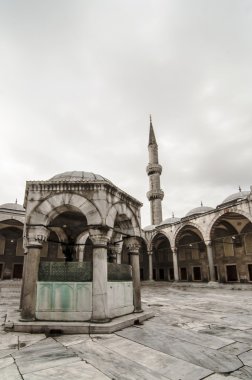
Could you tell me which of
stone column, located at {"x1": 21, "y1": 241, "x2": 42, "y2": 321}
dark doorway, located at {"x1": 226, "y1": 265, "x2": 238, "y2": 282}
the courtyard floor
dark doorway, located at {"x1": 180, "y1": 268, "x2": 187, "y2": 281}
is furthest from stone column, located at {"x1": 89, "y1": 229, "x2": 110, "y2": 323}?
dark doorway, located at {"x1": 180, "y1": 268, "x2": 187, "y2": 281}

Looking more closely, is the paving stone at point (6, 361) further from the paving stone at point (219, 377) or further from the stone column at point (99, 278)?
the paving stone at point (219, 377)

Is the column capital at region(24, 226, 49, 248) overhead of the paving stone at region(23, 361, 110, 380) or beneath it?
overhead

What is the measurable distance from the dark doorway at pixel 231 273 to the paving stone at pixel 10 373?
2411 centimetres

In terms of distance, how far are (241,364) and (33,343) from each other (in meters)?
3.41

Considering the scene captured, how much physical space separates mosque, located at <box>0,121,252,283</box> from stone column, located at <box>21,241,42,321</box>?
0.18 ft

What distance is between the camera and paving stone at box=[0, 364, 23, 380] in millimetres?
2940

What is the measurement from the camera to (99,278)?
5.72 m

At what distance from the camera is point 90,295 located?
5.74 m

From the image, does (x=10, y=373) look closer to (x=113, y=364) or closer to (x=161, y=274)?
(x=113, y=364)

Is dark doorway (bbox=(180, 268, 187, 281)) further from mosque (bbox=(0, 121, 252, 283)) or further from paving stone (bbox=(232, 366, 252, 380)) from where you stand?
paving stone (bbox=(232, 366, 252, 380))

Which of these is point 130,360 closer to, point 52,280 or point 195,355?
point 195,355

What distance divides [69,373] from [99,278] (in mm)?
2660

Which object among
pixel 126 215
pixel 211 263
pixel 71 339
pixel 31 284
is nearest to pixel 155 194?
pixel 211 263

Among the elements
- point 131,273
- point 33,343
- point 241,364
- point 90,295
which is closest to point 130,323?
point 90,295
